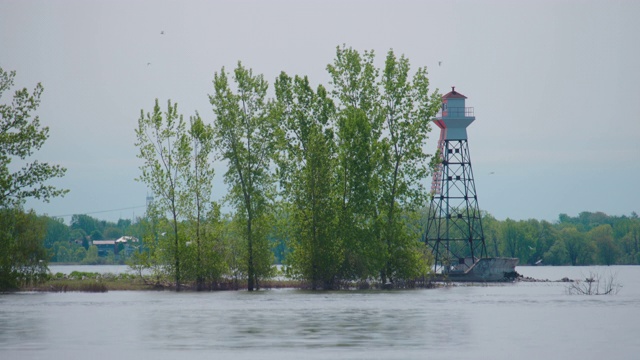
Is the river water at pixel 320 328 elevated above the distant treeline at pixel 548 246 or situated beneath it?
situated beneath

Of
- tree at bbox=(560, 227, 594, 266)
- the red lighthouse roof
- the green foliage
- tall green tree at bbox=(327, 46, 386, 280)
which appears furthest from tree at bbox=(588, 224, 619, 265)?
the green foliage

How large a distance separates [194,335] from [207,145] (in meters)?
41.2

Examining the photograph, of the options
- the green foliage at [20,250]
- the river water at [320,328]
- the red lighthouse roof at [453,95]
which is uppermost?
the red lighthouse roof at [453,95]

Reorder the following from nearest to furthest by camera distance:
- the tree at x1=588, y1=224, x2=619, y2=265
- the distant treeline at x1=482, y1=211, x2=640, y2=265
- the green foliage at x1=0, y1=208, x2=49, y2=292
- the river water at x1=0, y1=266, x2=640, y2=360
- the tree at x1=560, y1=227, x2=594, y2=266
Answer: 1. the river water at x1=0, y1=266, x2=640, y2=360
2. the green foliage at x1=0, y1=208, x2=49, y2=292
3. the distant treeline at x1=482, y1=211, x2=640, y2=265
4. the tree at x1=560, y1=227, x2=594, y2=266
5. the tree at x1=588, y1=224, x2=619, y2=265

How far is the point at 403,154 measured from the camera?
262 feet

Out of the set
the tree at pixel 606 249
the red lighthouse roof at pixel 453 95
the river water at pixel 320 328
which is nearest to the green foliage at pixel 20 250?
the river water at pixel 320 328

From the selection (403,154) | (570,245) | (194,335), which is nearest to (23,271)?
(403,154)

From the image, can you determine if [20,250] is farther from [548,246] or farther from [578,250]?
[578,250]

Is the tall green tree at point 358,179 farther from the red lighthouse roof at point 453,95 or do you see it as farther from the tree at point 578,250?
the tree at point 578,250

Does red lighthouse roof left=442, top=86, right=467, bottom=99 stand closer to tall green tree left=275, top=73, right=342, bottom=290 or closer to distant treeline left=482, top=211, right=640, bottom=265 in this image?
tall green tree left=275, top=73, right=342, bottom=290

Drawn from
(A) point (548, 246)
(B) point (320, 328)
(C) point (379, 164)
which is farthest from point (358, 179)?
(A) point (548, 246)

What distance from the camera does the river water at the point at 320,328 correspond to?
102ft

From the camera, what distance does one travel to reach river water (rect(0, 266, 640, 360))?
30941 millimetres

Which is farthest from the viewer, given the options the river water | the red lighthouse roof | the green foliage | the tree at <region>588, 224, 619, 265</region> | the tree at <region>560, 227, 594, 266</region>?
the tree at <region>588, 224, 619, 265</region>
